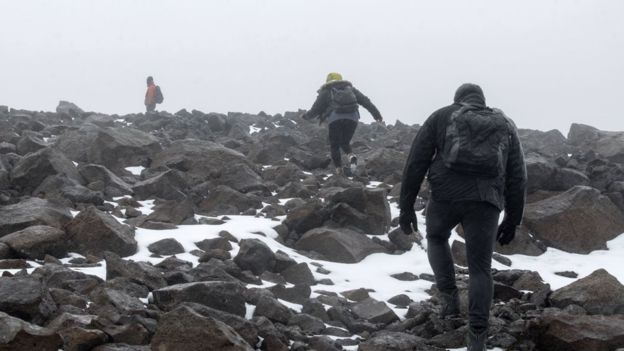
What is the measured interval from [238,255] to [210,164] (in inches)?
242

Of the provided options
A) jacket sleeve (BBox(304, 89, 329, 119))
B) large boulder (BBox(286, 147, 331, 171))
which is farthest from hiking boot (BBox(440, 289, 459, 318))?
large boulder (BBox(286, 147, 331, 171))

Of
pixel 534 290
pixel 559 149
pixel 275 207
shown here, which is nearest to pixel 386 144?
pixel 559 149

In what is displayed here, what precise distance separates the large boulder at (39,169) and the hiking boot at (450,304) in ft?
23.9

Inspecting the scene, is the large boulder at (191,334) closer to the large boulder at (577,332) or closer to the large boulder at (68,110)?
the large boulder at (577,332)

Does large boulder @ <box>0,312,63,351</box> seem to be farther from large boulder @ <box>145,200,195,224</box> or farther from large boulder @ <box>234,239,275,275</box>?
large boulder @ <box>145,200,195,224</box>

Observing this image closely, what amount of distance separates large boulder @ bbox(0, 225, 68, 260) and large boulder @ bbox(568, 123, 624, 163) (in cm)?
1337

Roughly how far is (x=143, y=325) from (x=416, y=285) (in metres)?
4.02

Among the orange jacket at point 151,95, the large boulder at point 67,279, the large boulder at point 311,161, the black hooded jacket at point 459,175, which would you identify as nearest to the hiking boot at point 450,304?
the black hooded jacket at point 459,175

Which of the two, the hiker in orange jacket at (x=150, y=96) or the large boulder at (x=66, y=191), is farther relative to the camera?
the hiker in orange jacket at (x=150, y=96)

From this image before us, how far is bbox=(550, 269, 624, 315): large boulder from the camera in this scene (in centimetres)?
686

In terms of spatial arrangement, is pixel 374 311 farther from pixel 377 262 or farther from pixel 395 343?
pixel 377 262

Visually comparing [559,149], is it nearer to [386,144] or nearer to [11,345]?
[386,144]

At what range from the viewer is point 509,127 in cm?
581

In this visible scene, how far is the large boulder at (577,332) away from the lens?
5844 mm
